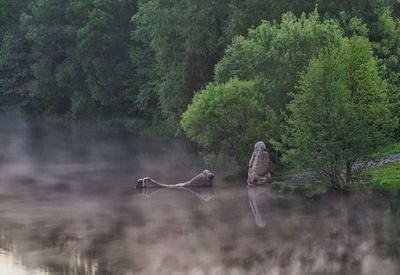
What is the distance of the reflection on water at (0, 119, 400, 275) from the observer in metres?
25.8

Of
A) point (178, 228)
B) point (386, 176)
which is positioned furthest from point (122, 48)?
point (178, 228)

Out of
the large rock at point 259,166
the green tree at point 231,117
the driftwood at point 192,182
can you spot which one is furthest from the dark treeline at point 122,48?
the driftwood at point 192,182

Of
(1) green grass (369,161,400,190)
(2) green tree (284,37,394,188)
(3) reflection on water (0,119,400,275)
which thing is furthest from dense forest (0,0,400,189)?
(3) reflection on water (0,119,400,275)

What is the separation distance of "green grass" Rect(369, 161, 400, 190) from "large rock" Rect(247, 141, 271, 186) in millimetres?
5384

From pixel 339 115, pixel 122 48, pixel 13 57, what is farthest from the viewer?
pixel 13 57

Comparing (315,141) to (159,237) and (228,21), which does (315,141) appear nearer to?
(159,237)

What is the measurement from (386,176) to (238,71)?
11.6 m

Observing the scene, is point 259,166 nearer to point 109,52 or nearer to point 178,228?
point 178,228

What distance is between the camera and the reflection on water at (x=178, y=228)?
1017 inches

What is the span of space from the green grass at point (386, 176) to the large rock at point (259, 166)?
5.38 metres

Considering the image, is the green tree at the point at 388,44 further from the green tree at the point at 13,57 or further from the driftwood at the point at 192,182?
the green tree at the point at 13,57

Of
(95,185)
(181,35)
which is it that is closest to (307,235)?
(95,185)

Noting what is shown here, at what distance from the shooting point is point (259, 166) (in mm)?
40594

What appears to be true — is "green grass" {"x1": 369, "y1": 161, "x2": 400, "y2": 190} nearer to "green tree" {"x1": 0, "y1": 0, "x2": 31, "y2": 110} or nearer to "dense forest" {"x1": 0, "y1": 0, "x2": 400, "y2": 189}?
"dense forest" {"x1": 0, "y1": 0, "x2": 400, "y2": 189}
